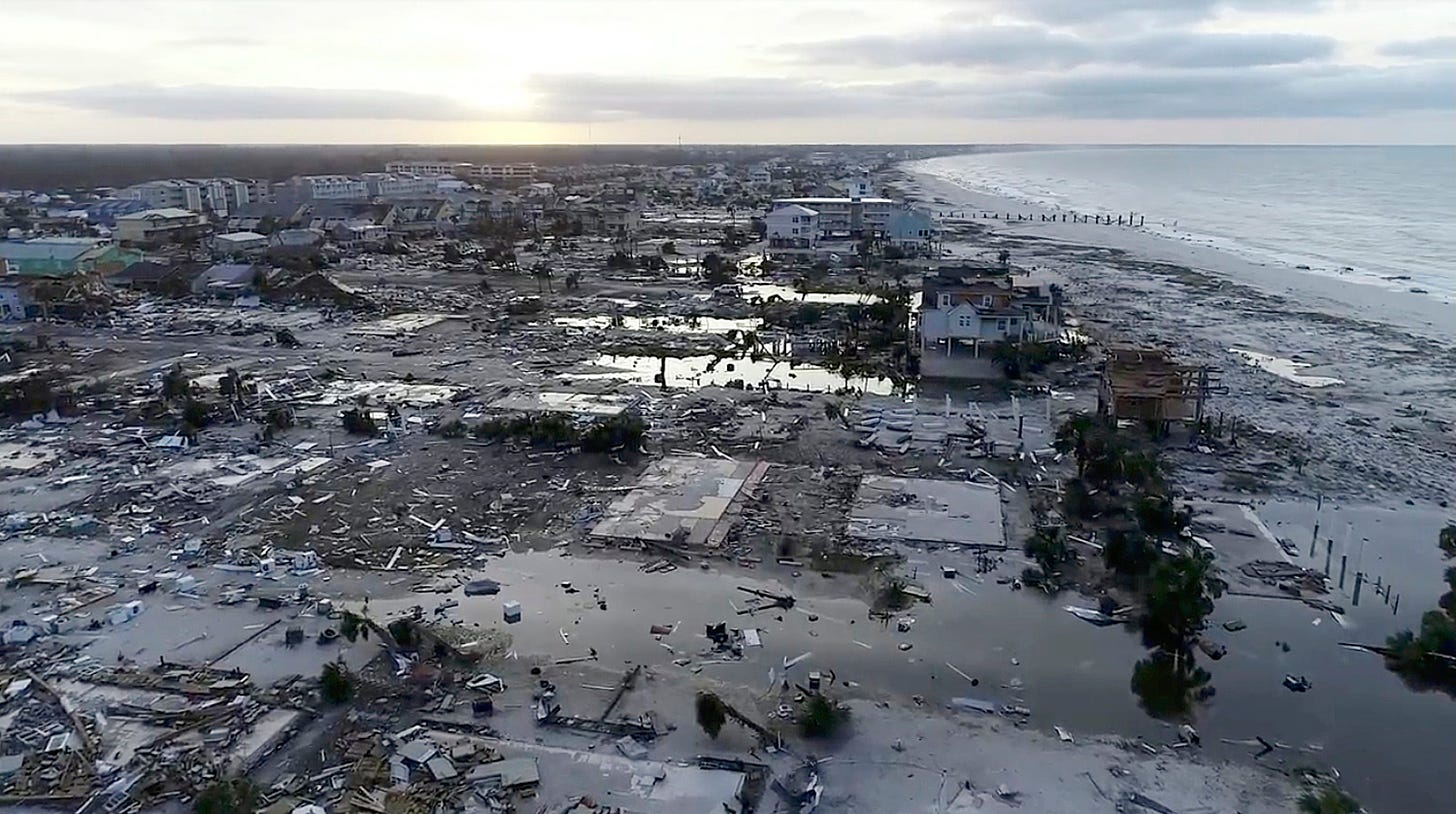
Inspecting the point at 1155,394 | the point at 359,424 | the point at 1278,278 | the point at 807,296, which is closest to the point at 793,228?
the point at 807,296

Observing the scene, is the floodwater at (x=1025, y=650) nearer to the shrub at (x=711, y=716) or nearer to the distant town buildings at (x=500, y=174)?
the shrub at (x=711, y=716)

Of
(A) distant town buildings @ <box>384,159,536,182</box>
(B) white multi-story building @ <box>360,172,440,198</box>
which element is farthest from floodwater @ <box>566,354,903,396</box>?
(A) distant town buildings @ <box>384,159,536,182</box>

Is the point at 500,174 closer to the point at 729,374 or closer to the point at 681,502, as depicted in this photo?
the point at 729,374

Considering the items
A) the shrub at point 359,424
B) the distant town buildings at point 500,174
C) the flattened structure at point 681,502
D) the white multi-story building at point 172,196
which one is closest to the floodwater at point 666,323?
the shrub at point 359,424

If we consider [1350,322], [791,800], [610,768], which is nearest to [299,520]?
[610,768]

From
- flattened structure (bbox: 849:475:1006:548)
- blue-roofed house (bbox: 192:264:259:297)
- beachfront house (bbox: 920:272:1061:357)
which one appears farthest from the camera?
blue-roofed house (bbox: 192:264:259:297)

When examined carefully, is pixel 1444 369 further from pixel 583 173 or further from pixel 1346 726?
pixel 583 173

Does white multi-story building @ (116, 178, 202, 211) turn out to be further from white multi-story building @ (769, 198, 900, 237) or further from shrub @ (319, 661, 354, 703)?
shrub @ (319, 661, 354, 703)
